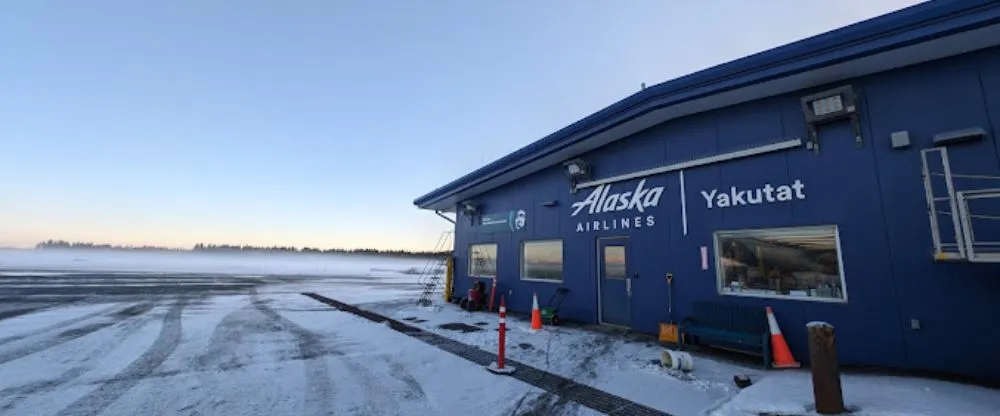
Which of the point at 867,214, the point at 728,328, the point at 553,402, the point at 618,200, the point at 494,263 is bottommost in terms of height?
the point at 553,402

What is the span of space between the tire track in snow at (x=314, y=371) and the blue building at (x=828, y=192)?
21.2ft

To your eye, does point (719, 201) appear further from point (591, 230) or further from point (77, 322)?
point (77, 322)

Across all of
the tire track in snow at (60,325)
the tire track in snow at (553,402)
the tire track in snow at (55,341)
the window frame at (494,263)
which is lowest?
the tire track in snow at (553,402)

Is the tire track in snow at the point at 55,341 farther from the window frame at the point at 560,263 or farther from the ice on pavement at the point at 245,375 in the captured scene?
the window frame at the point at 560,263

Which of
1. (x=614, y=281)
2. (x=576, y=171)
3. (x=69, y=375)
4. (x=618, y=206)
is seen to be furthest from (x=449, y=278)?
(x=69, y=375)

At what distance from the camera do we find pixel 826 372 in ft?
13.3

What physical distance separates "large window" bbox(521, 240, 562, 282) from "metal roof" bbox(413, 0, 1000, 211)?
2.98 meters

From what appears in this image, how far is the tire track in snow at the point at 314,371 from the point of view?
470cm

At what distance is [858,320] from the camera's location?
600 centimetres

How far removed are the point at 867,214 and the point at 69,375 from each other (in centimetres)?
1238

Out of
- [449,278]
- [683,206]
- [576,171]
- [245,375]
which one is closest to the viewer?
[245,375]

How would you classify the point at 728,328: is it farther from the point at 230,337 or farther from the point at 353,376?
the point at 230,337

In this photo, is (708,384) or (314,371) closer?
(708,384)

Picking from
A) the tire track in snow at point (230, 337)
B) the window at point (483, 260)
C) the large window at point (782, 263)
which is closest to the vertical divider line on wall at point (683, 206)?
the large window at point (782, 263)
